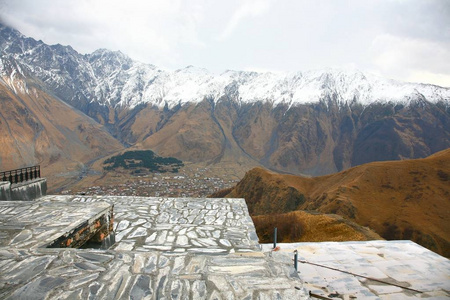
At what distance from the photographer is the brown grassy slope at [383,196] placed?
44.2 ft

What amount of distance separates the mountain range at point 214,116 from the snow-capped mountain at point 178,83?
1.09 ft

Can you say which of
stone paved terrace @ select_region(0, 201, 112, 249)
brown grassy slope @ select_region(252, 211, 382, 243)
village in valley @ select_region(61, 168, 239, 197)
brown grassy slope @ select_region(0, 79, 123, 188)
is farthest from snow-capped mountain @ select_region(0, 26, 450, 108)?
stone paved terrace @ select_region(0, 201, 112, 249)

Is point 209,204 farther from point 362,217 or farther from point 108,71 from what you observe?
point 108,71

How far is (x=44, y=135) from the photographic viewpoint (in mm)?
52938

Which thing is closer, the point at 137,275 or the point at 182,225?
the point at 137,275

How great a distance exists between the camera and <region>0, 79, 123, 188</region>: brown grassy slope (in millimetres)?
43969

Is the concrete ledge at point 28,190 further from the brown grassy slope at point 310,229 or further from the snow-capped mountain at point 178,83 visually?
the snow-capped mountain at point 178,83

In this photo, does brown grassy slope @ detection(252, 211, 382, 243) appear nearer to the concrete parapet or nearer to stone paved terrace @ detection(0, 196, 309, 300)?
stone paved terrace @ detection(0, 196, 309, 300)

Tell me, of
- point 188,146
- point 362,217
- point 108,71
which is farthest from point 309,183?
point 108,71

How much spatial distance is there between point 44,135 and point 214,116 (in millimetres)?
40072

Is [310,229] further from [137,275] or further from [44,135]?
[44,135]

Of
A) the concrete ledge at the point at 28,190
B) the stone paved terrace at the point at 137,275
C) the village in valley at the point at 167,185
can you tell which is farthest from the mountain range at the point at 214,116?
the stone paved terrace at the point at 137,275

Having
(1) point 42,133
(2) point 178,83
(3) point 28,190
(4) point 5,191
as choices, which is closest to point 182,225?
(4) point 5,191

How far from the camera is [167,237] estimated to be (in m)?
4.35
